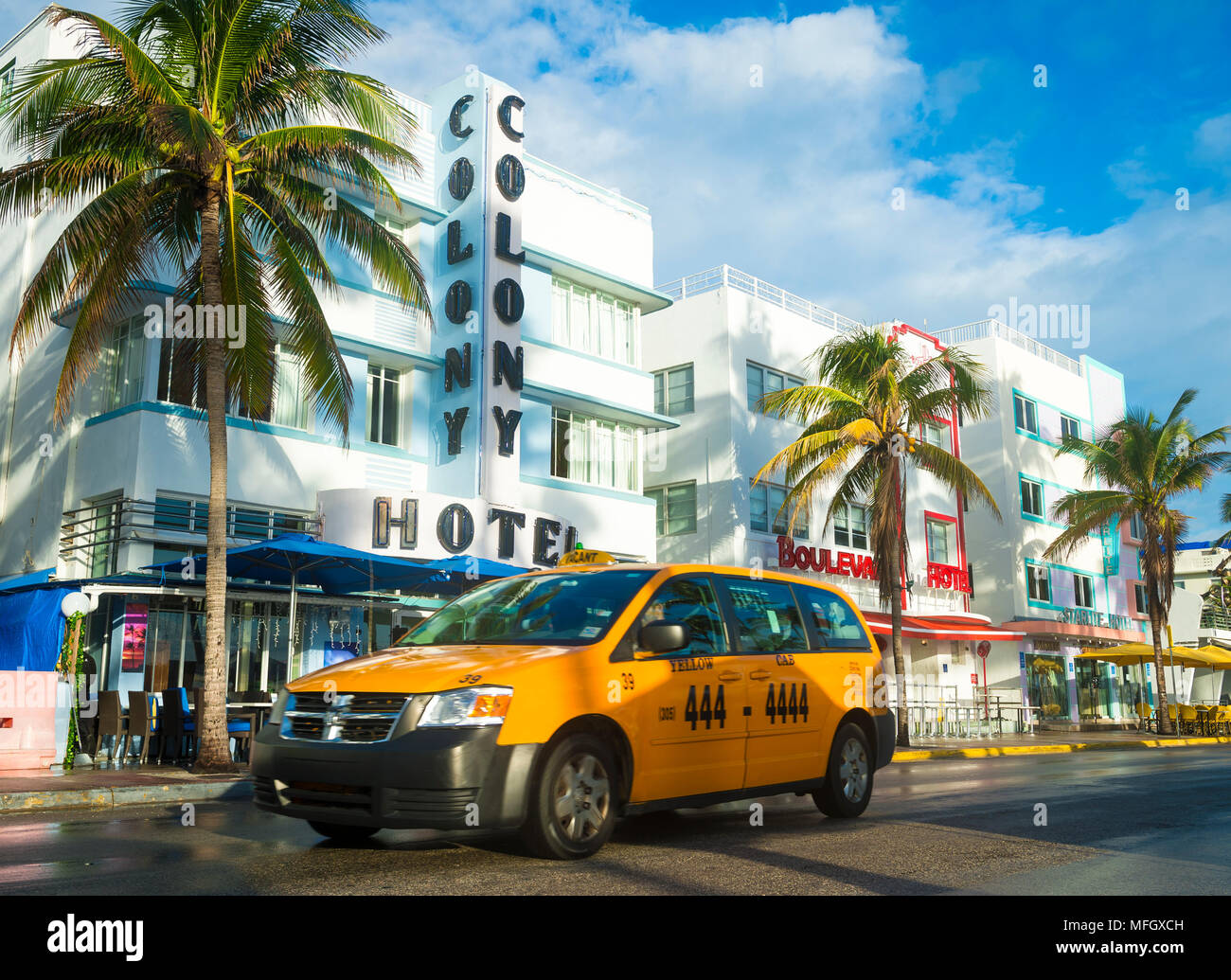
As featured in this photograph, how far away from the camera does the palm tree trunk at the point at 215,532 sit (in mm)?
14094

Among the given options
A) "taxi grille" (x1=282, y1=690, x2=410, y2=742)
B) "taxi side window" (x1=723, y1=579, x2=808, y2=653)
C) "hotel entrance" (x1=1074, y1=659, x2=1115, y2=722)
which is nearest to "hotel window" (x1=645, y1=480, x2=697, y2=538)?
"taxi side window" (x1=723, y1=579, x2=808, y2=653)

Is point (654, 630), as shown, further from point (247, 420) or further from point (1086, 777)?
point (247, 420)

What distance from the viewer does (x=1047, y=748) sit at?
26.8 meters

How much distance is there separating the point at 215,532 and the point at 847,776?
8.87 m

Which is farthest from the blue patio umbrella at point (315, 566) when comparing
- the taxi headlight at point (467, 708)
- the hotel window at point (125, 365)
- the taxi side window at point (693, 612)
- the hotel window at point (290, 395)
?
the taxi headlight at point (467, 708)

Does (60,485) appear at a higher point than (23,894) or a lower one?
higher

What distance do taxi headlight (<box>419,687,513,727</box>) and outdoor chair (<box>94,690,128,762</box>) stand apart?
10.3m

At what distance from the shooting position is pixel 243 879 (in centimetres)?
605

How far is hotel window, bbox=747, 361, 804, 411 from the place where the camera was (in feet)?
104

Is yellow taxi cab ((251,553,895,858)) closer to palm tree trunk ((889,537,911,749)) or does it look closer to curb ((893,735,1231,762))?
curb ((893,735,1231,762))

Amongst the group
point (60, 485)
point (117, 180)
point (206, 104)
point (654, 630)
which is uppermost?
point (206, 104)

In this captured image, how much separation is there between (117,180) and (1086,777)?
15.2 m
